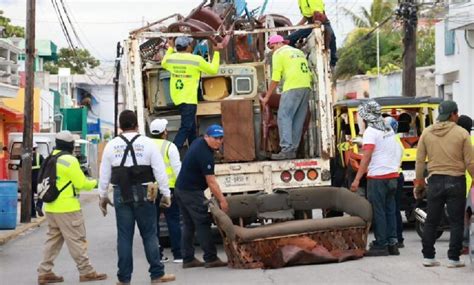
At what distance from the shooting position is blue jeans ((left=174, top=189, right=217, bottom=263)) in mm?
12562

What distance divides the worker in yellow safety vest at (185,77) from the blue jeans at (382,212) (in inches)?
114

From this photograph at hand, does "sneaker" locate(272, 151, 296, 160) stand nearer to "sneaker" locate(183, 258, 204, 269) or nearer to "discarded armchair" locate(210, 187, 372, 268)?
"discarded armchair" locate(210, 187, 372, 268)

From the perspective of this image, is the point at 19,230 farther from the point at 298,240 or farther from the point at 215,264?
the point at 298,240

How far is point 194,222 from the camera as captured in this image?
12.6 metres

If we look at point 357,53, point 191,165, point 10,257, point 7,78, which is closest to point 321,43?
point 191,165

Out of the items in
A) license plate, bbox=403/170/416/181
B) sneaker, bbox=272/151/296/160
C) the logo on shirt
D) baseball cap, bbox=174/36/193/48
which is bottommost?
license plate, bbox=403/170/416/181

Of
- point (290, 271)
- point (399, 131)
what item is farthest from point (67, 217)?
point (399, 131)

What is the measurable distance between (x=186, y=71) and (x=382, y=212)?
3.50 m

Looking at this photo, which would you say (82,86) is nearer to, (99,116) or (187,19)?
(99,116)

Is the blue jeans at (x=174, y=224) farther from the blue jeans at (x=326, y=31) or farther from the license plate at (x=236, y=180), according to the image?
the blue jeans at (x=326, y=31)

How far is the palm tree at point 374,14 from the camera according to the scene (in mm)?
61344

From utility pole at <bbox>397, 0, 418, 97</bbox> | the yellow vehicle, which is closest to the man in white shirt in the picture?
the yellow vehicle

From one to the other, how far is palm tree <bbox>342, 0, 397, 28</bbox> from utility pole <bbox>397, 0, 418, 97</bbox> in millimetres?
28436

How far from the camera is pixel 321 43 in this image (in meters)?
14.1
